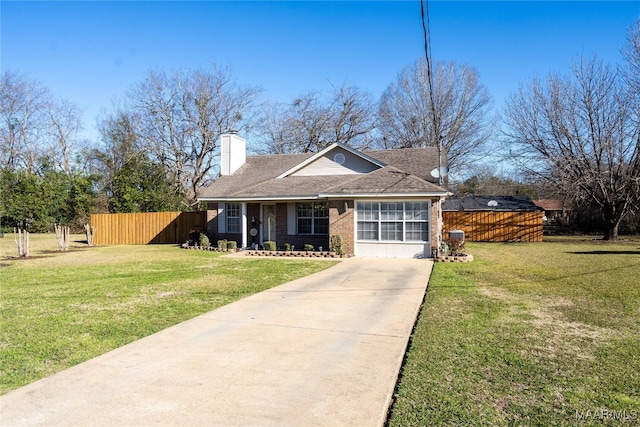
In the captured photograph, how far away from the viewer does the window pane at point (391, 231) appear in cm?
1591

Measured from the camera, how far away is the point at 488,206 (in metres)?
30.0

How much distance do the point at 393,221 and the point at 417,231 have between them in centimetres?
99

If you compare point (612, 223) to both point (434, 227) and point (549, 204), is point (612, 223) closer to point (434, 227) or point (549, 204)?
point (434, 227)

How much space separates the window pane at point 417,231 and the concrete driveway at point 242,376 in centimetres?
852

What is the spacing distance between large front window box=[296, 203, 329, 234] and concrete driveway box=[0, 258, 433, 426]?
36.2 ft

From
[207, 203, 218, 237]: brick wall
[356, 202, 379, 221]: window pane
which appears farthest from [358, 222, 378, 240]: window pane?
[207, 203, 218, 237]: brick wall

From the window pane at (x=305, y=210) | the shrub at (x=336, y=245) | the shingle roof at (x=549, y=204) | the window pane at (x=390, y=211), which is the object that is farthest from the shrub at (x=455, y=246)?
the shingle roof at (x=549, y=204)

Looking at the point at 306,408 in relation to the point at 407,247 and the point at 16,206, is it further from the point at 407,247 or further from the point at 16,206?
the point at 16,206

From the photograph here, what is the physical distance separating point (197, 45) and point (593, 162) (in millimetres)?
24255

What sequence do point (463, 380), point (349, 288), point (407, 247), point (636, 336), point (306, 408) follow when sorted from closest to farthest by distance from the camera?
point (306, 408) → point (463, 380) → point (636, 336) → point (349, 288) → point (407, 247)

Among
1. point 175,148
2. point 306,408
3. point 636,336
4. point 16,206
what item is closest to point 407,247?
point 636,336

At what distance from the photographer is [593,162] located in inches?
1014

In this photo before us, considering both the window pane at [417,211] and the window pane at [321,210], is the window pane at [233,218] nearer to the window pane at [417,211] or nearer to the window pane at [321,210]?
the window pane at [321,210]

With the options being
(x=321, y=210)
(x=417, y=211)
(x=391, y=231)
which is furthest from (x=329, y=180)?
(x=417, y=211)
